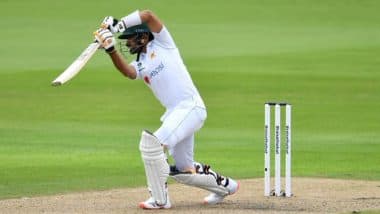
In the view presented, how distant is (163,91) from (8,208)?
5.87 ft

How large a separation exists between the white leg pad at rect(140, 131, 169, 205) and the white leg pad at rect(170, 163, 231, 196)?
0.85ft

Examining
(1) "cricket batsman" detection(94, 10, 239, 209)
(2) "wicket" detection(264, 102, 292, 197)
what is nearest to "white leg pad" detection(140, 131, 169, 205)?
(1) "cricket batsman" detection(94, 10, 239, 209)

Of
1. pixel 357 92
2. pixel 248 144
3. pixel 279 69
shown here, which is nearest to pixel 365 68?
pixel 279 69

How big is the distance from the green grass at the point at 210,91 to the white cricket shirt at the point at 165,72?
2.29 metres

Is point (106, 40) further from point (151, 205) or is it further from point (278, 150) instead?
point (278, 150)

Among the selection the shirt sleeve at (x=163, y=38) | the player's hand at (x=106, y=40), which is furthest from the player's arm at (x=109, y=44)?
the shirt sleeve at (x=163, y=38)

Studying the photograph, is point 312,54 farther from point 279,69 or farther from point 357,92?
point 357,92

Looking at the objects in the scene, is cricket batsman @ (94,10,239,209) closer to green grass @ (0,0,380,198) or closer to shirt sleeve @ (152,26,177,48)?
Result: shirt sleeve @ (152,26,177,48)

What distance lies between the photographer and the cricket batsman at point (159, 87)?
9969 mm

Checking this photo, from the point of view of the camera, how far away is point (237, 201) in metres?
10.9

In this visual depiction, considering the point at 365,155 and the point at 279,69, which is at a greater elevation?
the point at 279,69

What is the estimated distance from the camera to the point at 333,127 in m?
18.8

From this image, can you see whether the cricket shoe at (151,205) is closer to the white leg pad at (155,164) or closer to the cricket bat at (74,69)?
the white leg pad at (155,164)

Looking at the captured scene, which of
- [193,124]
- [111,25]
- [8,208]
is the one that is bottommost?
[8,208]
